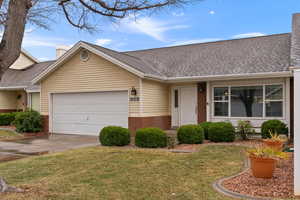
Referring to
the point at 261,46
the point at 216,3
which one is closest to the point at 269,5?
the point at 261,46

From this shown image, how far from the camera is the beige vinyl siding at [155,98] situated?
40.7 ft

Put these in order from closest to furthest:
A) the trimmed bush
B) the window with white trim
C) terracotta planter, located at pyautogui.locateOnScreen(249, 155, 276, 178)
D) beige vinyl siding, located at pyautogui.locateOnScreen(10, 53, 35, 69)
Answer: terracotta planter, located at pyautogui.locateOnScreen(249, 155, 276, 178), the trimmed bush, the window with white trim, beige vinyl siding, located at pyautogui.locateOnScreen(10, 53, 35, 69)

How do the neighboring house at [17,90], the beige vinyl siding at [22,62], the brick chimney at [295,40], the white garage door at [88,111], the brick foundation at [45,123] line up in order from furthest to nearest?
1. the beige vinyl siding at [22,62]
2. the neighboring house at [17,90]
3. the brick foundation at [45,123]
4. the white garage door at [88,111]
5. the brick chimney at [295,40]

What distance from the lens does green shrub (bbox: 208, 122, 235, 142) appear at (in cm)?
1068

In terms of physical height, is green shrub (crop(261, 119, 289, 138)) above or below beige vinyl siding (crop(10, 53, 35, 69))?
below

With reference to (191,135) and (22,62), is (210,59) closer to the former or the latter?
(191,135)

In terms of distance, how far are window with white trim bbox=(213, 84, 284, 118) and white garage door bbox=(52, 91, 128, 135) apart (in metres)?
4.64

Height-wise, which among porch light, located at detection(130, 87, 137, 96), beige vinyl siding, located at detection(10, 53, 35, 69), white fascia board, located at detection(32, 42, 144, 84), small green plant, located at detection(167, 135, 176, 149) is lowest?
small green plant, located at detection(167, 135, 176, 149)

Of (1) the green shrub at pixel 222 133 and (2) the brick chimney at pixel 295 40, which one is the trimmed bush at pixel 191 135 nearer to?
(1) the green shrub at pixel 222 133

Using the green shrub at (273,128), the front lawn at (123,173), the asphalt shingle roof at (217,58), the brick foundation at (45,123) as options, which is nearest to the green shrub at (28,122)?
the brick foundation at (45,123)

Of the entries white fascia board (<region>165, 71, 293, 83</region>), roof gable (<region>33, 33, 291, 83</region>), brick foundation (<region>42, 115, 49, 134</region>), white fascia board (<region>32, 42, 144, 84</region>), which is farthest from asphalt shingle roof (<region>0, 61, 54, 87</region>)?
white fascia board (<region>165, 71, 293, 83</region>)

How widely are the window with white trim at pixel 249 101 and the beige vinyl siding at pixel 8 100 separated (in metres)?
15.7

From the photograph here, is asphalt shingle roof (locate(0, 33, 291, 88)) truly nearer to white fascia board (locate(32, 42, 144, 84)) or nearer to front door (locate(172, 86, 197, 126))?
white fascia board (locate(32, 42, 144, 84))

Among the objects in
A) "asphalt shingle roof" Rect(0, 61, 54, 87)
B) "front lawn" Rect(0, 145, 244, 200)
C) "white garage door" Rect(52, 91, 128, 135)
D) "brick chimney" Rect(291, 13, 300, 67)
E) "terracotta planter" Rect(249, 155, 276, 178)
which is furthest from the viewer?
"asphalt shingle roof" Rect(0, 61, 54, 87)
